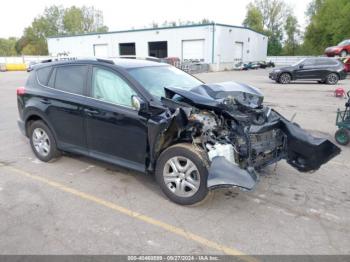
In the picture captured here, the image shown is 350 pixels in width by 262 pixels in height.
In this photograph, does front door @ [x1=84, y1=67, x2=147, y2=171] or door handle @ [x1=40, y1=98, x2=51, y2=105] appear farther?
door handle @ [x1=40, y1=98, x2=51, y2=105]

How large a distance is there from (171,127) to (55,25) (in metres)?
99.8

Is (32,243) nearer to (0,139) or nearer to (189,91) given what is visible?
(189,91)

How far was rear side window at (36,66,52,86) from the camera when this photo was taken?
208 inches

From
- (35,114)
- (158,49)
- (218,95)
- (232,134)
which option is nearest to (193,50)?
(158,49)

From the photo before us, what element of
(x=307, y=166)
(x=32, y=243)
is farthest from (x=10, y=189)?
(x=307, y=166)

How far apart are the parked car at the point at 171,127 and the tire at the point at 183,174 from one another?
1 cm

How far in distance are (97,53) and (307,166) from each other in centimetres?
4751

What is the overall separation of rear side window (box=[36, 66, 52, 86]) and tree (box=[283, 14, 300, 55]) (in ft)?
256

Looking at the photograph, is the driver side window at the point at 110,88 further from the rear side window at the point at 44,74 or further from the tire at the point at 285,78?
the tire at the point at 285,78

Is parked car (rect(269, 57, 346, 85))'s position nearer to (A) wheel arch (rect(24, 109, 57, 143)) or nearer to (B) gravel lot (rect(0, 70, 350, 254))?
(B) gravel lot (rect(0, 70, 350, 254))

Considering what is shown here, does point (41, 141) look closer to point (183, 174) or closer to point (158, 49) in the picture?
point (183, 174)

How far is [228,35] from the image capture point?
137 feet

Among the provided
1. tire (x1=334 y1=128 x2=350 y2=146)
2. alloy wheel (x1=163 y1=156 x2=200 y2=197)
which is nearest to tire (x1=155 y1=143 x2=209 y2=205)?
alloy wheel (x1=163 y1=156 x2=200 y2=197)

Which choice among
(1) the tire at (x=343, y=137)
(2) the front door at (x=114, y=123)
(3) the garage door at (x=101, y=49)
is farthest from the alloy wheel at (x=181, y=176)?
(3) the garage door at (x=101, y=49)
